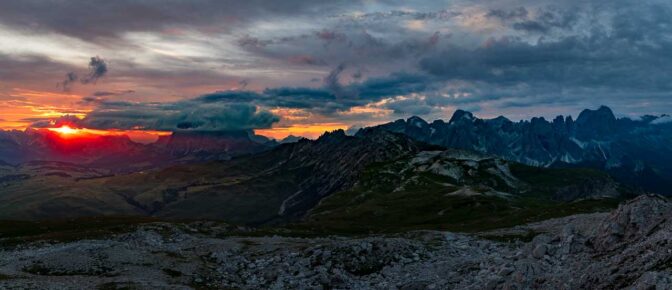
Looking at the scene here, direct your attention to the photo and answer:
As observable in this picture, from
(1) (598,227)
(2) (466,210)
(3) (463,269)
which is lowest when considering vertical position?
(2) (466,210)

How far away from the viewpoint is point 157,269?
6869 centimetres

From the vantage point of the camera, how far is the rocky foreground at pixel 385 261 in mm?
43156

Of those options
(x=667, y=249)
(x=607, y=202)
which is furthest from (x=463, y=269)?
(x=607, y=202)

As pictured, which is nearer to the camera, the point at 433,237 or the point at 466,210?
the point at 433,237

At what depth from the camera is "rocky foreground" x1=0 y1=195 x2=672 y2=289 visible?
142 ft

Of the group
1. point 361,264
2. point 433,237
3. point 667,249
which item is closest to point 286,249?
point 361,264

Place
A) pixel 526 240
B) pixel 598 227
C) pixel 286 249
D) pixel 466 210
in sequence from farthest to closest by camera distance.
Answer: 1. pixel 466 210
2. pixel 526 240
3. pixel 286 249
4. pixel 598 227

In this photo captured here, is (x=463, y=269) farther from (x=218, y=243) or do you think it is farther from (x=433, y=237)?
(x=218, y=243)

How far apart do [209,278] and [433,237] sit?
42.9m

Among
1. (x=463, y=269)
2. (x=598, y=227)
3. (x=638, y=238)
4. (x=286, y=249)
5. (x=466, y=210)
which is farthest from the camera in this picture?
(x=466, y=210)

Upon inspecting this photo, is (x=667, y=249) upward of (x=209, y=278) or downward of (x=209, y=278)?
upward

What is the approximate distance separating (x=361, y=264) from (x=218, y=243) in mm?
32070

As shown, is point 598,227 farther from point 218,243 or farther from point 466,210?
point 466,210

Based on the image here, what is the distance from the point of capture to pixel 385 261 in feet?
234
